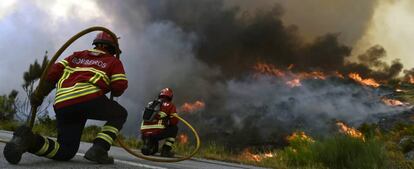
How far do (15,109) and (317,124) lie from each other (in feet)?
301

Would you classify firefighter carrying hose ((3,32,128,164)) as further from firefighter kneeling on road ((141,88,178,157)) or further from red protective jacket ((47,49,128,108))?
firefighter kneeling on road ((141,88,178,157))

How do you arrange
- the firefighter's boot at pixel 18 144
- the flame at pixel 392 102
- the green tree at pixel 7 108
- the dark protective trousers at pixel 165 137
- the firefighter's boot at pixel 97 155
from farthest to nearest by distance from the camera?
the flame at pixel 392 102, the green tree at pixel 7 108, the dark protective trousers at pixel 165 137, the firefighter's boot at pixel 97 155, the firefighter's boot at pixel 18 144

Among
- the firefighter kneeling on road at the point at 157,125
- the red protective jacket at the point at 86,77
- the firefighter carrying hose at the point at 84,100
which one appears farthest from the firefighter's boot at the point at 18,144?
the firefighter kneeling on road at the point at 157,125

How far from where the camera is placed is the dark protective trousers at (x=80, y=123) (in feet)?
14.6

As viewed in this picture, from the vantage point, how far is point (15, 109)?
19.2m

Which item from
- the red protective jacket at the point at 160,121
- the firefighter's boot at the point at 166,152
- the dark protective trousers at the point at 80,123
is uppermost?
the red protective jacket at the point at 160,121

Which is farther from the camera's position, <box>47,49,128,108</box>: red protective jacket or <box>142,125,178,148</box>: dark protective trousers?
<box>142,125,178,148</box>: dark protective trousers

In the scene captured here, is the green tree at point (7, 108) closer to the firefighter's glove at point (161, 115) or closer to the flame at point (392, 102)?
the firefighter's glove at point (161, 115)

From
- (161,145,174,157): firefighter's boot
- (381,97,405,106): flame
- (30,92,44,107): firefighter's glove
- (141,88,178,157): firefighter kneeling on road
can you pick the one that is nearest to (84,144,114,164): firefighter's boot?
(30,92,44,107): firefighter's glove

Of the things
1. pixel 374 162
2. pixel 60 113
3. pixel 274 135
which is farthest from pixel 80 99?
pixel 274 135

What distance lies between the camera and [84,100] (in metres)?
4.45

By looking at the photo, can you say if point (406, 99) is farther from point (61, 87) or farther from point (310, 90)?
point (61, 87)

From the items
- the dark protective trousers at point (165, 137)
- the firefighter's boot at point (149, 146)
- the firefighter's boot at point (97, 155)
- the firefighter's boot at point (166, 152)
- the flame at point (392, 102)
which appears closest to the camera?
the firefighter's boot at point (97, 155)

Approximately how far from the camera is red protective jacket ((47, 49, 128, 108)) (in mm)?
4457
